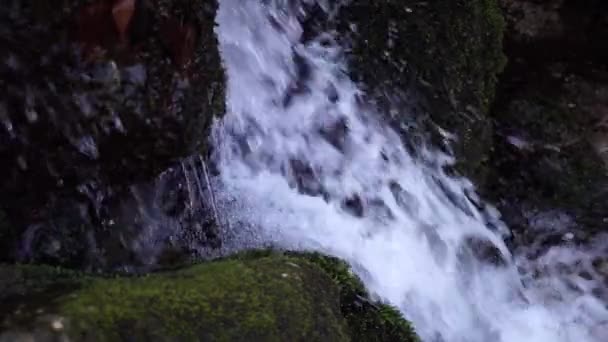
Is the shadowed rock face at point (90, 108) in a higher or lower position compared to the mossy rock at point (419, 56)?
lower

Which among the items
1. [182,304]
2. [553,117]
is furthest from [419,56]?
[182,304]

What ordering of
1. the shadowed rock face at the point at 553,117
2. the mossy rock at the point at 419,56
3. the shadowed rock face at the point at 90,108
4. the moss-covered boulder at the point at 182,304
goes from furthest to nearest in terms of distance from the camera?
the shadowed rock face at the point at 553,117, the mossy rock at the point at 419,56, the shadowed rock face at the point at 90,108, the moss-covered boulder at the point at 182,304

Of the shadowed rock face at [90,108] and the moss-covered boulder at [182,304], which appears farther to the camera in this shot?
the shadowed rock face at [90,108]

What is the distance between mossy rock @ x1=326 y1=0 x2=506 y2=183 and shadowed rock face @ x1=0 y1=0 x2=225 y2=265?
1389 millimetres

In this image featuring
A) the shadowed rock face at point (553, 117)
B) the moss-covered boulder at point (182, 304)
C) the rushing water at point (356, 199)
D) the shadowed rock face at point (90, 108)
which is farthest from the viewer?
the shadowed rock face at point (553, 117)

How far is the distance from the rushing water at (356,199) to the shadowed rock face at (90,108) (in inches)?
22.4

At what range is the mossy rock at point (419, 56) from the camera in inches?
160

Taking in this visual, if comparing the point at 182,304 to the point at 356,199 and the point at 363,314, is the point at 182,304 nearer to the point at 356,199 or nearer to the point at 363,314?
the point at 363,314

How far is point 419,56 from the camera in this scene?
162 inches

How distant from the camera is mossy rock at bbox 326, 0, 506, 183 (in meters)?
4.07

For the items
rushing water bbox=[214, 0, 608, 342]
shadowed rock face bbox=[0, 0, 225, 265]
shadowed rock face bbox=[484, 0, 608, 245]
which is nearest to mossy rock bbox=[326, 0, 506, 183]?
rushing water bbox=[214, 0, 608, 342]

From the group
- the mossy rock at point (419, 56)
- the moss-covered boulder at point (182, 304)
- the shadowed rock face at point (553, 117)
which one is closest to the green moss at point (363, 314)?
the moss-covered boulder at point (182, 304)

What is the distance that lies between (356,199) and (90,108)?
1.54 meters

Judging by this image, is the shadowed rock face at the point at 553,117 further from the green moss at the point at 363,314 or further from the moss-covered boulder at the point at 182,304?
the moss-covered boulder at the point at 182,304
